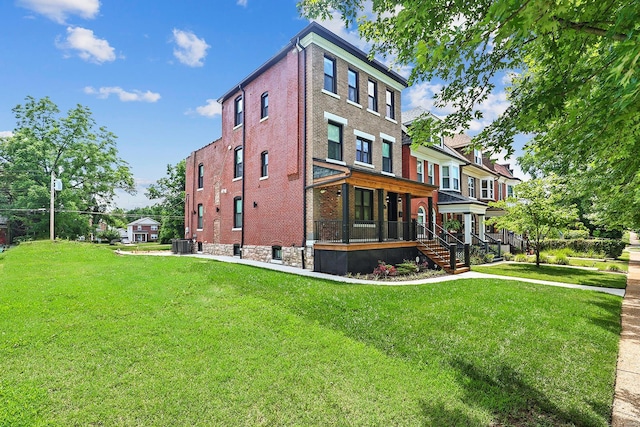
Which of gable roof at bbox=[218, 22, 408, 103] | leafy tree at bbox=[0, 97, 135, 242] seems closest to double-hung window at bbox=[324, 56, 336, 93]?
gable roof at bbox=[218, 22, 408, 103]

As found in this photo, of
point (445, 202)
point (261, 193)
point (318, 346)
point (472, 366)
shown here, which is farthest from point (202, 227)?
point (472, 366)

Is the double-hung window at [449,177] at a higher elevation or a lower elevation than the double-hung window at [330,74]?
lower

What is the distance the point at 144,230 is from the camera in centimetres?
6838

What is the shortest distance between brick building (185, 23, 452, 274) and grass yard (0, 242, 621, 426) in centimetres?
508

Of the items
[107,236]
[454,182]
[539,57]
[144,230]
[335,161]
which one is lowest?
[107,236]

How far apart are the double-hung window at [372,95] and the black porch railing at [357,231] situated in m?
6.66

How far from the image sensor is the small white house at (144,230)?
67.7 meters

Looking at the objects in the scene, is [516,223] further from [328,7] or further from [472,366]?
[328,7]

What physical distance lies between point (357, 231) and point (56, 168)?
118ft

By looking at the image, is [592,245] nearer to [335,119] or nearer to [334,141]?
[334,141]

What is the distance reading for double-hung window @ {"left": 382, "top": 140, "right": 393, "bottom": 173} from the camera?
1733cm

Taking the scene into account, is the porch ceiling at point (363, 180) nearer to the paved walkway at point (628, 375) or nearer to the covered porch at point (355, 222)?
the covered porch at point (355, 222)

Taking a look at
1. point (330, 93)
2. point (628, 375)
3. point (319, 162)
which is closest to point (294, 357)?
point (628, 375)

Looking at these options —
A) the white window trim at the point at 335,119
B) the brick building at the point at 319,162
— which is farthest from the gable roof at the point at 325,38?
the white window trim at the point at 335,119
